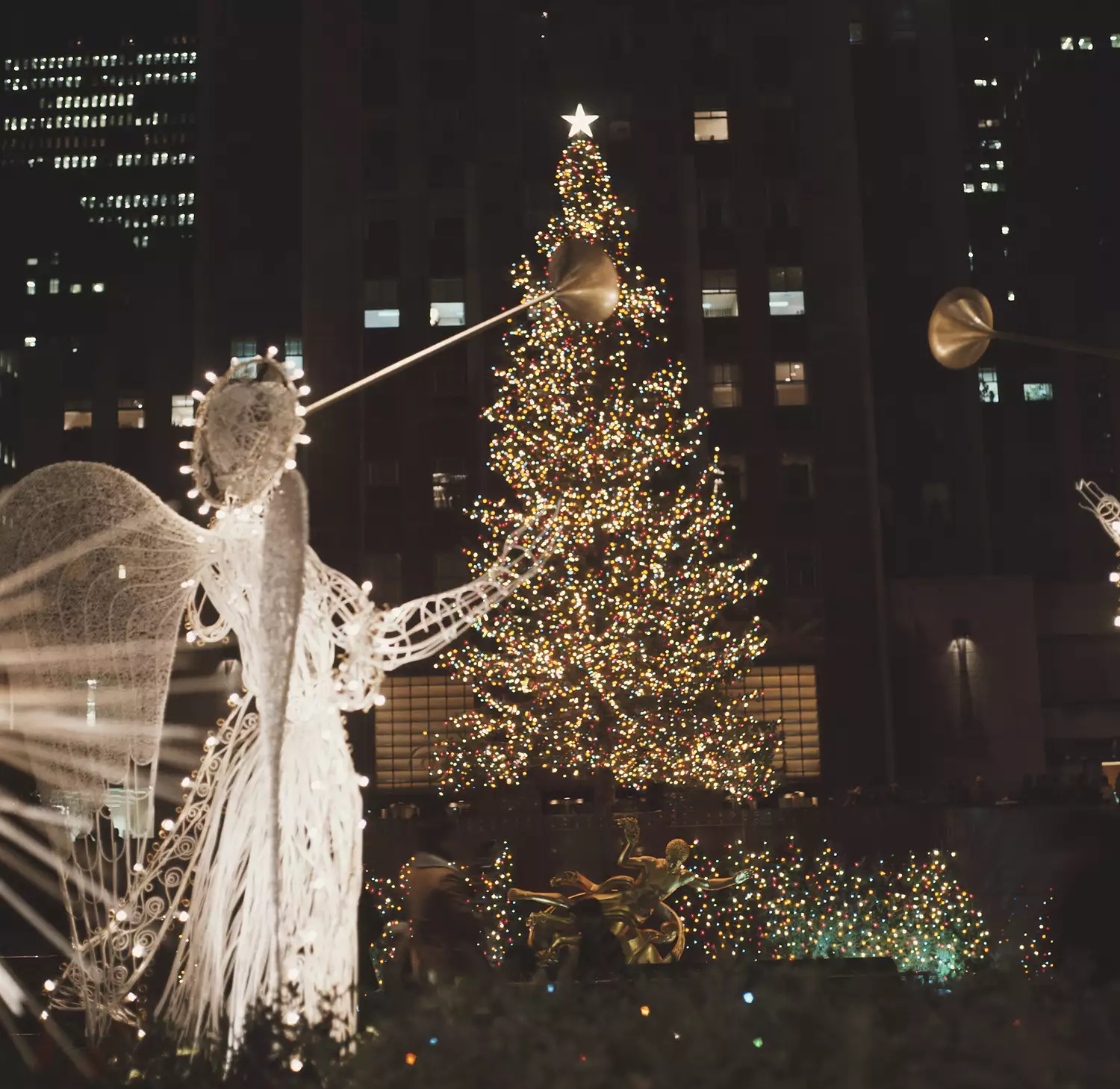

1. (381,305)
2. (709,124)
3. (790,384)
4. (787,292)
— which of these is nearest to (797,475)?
(790,384)

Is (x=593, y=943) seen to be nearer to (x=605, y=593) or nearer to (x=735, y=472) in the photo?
(x=605, y=593)

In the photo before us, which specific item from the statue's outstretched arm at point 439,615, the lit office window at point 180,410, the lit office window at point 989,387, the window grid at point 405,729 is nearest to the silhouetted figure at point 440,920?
the statue's outstretched arm at point 439,615

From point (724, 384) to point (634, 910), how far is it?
28863mm

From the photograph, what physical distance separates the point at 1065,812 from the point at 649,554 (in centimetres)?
892

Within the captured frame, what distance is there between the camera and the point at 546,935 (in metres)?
15.8

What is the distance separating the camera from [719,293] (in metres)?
44.3

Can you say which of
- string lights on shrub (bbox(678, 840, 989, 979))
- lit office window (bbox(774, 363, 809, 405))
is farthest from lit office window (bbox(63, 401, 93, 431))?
string lights on shrub (bbox(678, 840, 989, 979))

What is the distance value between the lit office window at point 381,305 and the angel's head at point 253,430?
3525 cm

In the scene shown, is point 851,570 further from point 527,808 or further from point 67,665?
point 67,665

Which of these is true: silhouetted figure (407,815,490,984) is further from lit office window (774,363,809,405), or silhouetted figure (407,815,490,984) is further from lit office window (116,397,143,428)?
lit office window (116,397,143,428)

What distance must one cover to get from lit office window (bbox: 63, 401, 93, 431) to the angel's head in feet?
225

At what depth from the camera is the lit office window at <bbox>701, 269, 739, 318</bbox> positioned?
4406 centimetres

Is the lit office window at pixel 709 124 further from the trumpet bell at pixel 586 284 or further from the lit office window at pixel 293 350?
the trumpet bell at pixel 586 284

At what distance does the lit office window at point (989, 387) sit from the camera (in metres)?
70.4
